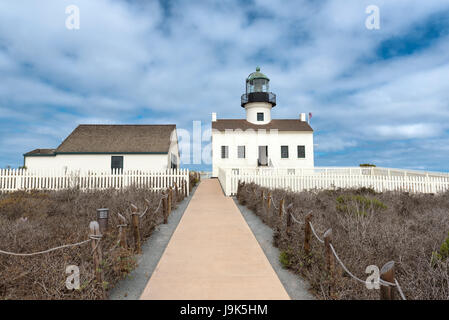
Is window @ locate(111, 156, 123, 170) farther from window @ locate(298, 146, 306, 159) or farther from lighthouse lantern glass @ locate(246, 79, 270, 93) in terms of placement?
window @ locate(298, 146, 306, 159)

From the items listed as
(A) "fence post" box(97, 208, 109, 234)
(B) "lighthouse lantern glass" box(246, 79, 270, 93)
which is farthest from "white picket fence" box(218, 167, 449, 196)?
(B) "lighthouse lantern glass" box(246, 79, 270, 93)

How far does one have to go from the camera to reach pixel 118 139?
77.5 ft

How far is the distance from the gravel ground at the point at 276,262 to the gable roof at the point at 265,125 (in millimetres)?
22907

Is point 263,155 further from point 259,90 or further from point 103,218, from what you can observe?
point 103,218

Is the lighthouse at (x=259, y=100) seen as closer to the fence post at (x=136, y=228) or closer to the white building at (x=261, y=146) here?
the white building at (x=261, y=146)

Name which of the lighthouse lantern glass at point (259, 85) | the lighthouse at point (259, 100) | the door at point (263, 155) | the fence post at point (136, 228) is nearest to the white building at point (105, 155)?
the door at point (263, 155)

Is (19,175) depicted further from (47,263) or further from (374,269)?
(374,269)

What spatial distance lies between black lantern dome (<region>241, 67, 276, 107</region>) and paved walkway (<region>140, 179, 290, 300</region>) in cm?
2619

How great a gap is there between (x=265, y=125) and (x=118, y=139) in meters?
17.0

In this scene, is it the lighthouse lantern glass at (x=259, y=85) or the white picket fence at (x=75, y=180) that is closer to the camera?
the white picket fence at (x=75, y=180)

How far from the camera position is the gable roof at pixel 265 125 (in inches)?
1227

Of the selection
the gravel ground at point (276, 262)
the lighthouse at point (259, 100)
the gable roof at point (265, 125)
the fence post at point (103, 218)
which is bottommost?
the gravel ground at point (276, 262)

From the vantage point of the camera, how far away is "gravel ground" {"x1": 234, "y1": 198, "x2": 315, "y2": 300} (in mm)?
3975
